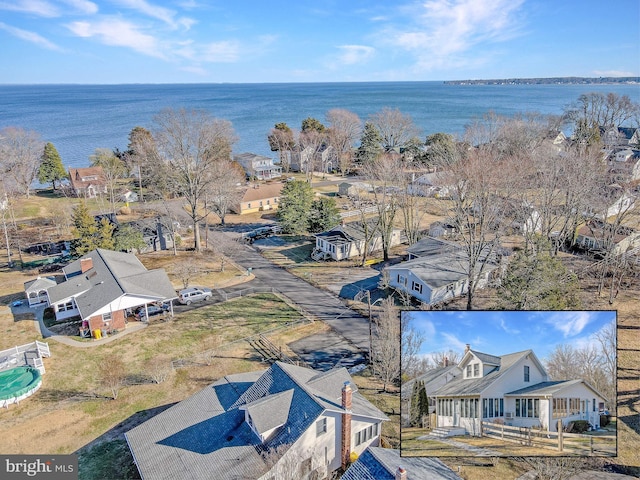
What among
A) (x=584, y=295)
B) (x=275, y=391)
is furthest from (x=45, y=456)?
(x=584, y=295)

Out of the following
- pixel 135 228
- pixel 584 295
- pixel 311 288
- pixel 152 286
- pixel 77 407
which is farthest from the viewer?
pixel 135 228

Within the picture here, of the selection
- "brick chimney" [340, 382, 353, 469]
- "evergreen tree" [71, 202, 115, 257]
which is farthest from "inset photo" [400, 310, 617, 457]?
"evergreen tree" [71, 202, 115, 257]

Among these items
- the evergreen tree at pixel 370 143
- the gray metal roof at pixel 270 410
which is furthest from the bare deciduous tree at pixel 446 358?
the evergreen tree at pixel 370 143

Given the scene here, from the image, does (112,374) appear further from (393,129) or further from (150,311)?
(393,129)

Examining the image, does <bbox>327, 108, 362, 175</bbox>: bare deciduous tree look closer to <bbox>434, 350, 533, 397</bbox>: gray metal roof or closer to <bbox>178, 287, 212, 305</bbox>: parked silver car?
<bbox>178, 287, 212, 305</bbox>: parked silver car

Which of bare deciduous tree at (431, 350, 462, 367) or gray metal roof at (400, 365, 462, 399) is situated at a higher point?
Result: bare deciduous tree at (431, 350, 462, 367)

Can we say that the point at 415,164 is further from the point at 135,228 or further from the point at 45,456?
the point at 45,456
